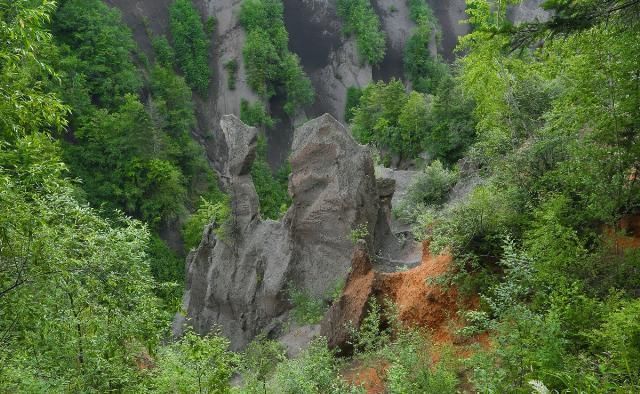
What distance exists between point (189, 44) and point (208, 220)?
99.7ft

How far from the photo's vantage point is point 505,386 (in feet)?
19.0

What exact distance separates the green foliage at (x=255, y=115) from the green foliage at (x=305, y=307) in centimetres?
3382

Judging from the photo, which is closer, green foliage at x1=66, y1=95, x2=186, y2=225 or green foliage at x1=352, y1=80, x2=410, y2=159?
green foliage at x1=352, y1=80, x2=410, y2=159

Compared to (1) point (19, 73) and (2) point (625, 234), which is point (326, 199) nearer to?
(2) point (625, 234)

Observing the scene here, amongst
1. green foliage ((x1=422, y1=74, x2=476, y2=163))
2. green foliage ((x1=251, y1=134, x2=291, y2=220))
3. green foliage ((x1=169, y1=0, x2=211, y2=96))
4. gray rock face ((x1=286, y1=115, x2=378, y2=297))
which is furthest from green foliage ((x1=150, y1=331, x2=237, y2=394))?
green foliage ((x1=169, y1=0, x2=211, y2=96))

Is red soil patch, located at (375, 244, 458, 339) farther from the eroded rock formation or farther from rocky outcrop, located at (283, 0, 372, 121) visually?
rocky outcrop, located at (283, 0, 372, 121)

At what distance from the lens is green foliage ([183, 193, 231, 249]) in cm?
2442

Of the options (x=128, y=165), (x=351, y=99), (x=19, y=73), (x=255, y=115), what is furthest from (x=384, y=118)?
(x=19, y=73)

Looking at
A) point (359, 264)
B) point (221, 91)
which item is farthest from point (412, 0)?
point (359, 264)

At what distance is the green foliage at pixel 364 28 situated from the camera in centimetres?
5941

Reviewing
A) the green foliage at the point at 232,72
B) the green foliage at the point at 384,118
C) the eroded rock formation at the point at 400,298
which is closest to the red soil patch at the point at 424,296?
the eroded rock formation at the point at 400,298

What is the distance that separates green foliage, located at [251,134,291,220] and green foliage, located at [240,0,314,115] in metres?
5.30

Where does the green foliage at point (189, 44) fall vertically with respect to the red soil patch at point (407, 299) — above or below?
above

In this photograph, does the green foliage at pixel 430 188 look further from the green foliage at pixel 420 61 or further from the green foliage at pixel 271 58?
the green foliage at pixel 420 61
